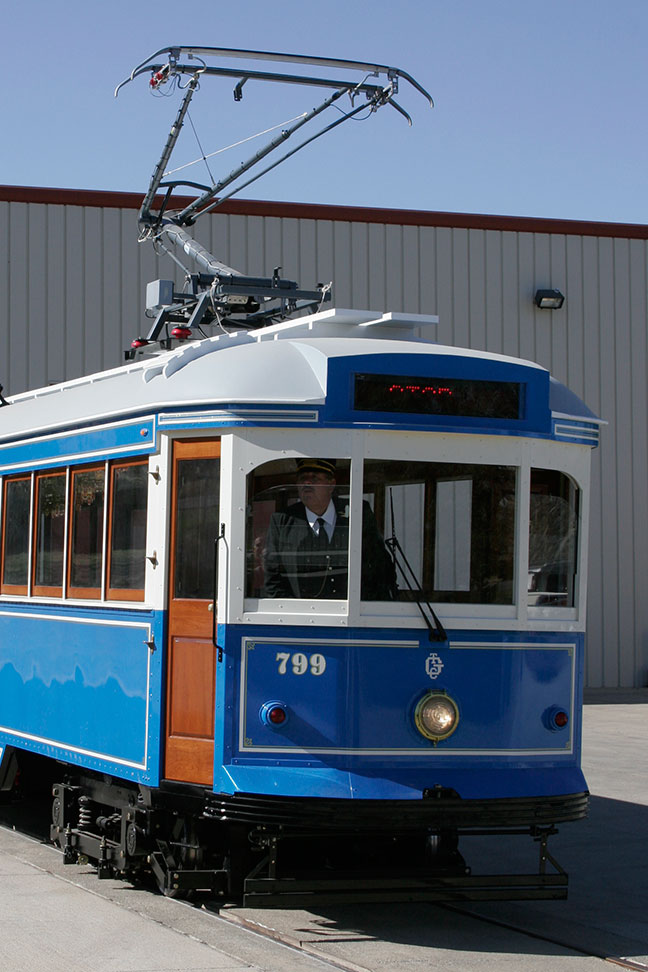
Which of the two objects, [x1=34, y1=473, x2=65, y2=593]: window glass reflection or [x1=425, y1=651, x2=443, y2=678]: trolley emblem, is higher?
[x1=34, y1=473, x2=65, y2=593]: window glass reflection

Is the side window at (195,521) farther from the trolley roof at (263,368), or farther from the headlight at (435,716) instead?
the headlight at (435,716)

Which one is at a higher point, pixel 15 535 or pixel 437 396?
pixel 437 396

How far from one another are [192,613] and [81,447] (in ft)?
5.48

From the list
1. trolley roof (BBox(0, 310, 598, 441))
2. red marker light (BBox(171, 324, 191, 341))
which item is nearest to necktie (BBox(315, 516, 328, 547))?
trolley roof (BBox(0, 310, 598, 441))

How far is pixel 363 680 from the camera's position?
6.80 metres

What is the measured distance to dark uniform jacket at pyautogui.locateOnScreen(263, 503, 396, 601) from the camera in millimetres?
6930

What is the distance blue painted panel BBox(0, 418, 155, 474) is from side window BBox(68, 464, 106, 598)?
0.39ft

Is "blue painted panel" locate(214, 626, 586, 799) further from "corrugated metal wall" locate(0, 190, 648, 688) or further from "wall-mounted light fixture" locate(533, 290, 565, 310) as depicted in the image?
"wall-mounted light fixture" locate(533, 290, 565, 310)

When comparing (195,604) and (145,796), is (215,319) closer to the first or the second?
(195,604)

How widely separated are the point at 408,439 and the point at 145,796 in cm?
230

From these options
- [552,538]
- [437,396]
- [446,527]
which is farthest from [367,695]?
[437,396]

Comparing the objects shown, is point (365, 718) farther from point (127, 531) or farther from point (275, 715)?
point (127, 531)

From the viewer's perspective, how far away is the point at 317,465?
696 centimetres

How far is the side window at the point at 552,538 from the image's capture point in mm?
7305
